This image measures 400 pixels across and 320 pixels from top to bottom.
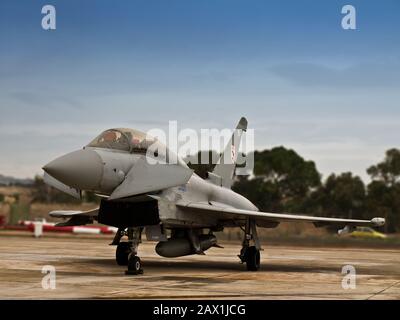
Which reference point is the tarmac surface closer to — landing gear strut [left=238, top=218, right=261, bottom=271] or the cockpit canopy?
landing gear strut [left=238, top=218, right=261, bottom=271]

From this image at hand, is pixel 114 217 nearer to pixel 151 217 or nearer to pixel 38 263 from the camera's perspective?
pixel 151 217

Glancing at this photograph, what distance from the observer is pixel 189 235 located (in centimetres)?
1591

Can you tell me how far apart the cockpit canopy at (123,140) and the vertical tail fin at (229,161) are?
4591 millimetres

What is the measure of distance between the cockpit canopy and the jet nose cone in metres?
0.65

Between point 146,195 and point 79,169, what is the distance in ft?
6.17

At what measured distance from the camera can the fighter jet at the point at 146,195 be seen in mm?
12648

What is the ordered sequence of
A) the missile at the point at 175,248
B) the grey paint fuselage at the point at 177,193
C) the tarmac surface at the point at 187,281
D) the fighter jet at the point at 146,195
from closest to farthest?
1. the tarmac surface at the point at 187,281
2. the fighter jet at the point at 146,195
3. the grey paint fuselage at the point at 177,193
4. the missile at the point at 175,248

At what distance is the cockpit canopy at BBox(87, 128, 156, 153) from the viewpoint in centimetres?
1341
